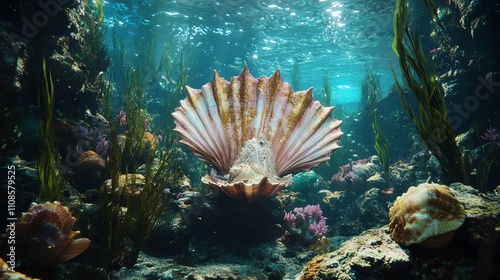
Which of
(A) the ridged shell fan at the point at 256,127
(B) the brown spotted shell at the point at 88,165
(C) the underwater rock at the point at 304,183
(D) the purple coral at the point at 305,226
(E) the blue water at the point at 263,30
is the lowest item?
(D) the purple coral at the point at 305,226

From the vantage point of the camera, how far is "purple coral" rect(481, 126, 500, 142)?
5.36 metres

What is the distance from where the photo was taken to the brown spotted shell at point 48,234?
2303mm

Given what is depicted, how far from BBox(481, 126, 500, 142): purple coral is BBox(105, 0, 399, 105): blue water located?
40.2 feet

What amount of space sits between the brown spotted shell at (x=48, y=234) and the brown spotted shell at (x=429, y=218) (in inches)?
123

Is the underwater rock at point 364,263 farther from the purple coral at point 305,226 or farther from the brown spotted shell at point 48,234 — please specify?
the purple coral at point 305,226

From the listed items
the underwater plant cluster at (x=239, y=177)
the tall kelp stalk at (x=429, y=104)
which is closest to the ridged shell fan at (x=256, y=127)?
the underwater plant cluster at (x=239, y=177)

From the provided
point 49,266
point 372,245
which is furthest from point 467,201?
point 49,266

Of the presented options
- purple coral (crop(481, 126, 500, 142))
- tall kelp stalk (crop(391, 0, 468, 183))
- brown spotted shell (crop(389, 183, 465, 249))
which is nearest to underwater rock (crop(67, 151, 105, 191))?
brown spotted shell (crop(389, 183, 465, 249))

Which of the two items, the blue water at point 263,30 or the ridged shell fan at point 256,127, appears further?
the blue water at point 263,30

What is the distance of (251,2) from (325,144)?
1452 cm

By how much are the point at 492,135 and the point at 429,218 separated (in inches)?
209

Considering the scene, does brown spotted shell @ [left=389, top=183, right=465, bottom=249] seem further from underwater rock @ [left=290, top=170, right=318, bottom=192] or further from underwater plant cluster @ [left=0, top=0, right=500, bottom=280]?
underwater rock @ [left=290, top=170, right=318, bottom=192]

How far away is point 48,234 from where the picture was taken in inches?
92.5

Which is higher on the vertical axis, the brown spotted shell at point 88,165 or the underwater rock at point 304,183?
the brown spotted shell at point 88,165
